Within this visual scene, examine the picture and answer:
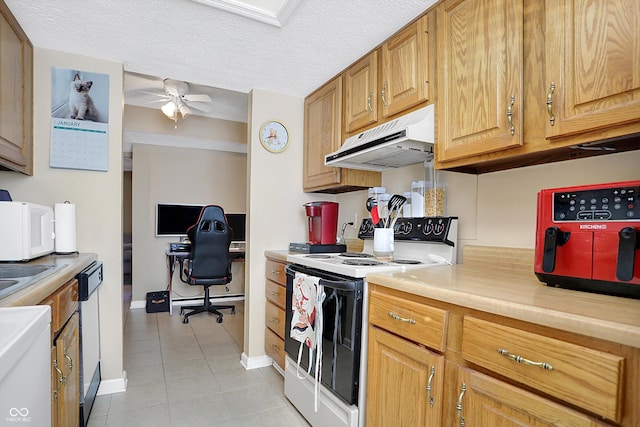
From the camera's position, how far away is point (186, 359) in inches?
110

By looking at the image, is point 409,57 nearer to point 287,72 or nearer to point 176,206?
point 287,72

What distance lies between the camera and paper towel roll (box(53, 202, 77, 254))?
6.50 feet

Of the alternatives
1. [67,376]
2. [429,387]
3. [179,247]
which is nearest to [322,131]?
[429,387]

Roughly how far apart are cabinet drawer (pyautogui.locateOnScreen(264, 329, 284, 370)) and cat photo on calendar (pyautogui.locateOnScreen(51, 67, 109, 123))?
1.88m

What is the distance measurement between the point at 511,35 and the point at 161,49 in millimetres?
1922

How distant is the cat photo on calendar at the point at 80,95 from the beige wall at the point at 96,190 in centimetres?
3

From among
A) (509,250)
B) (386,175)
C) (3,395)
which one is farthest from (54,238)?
(509,250)

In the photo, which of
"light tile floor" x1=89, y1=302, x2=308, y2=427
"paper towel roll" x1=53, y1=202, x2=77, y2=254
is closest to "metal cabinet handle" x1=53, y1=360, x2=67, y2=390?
"light tile floor" x1=89, y1=302, x2=308, y2=427

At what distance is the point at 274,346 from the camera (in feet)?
8.36

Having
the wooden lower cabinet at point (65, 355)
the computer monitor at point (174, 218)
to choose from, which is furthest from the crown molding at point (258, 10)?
the computer monitor at point (174, 218)

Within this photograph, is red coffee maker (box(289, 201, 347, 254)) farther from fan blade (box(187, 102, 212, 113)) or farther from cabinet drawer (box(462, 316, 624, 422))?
fan blade (box(187, 102, 212, 113))

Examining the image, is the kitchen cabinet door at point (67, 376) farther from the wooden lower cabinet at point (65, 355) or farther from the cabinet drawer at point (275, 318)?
the cabinet drawer at point (275, 318)

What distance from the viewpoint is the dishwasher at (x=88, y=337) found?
1.70 m

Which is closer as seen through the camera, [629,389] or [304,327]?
[629,389]
